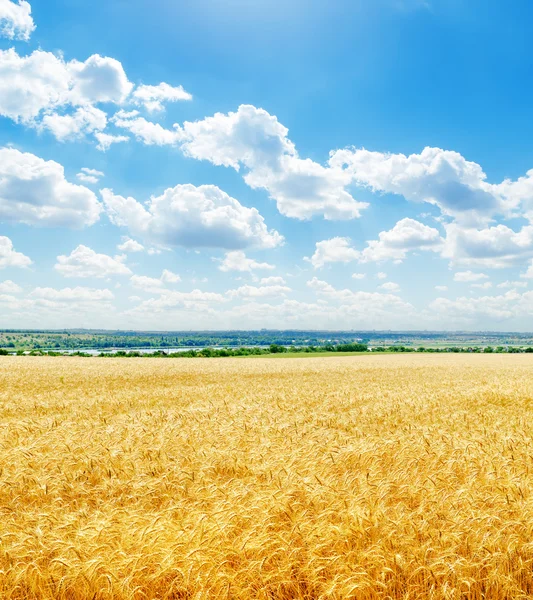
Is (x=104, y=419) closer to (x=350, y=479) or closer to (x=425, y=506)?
(x=350, y=479)

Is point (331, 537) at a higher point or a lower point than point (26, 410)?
higher

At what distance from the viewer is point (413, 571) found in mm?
3510

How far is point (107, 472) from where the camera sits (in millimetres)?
6332

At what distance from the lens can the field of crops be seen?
3.51m

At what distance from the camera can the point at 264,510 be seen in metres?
4.53

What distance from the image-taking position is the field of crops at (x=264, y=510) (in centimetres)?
351

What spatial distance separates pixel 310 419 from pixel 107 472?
5765mm

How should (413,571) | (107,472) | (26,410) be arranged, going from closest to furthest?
(413,571)
(107,472)
(26,410)

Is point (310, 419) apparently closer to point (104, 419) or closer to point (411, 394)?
point (104, 419)

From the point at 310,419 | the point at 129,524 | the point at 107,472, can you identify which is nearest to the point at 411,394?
the point at 310,419

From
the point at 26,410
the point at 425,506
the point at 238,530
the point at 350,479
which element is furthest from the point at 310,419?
the point at 26,410

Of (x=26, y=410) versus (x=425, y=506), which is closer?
(x=425, y=506)

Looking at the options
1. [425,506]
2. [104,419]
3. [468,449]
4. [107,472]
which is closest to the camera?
[425,506]

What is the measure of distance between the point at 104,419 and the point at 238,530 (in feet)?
25.3
